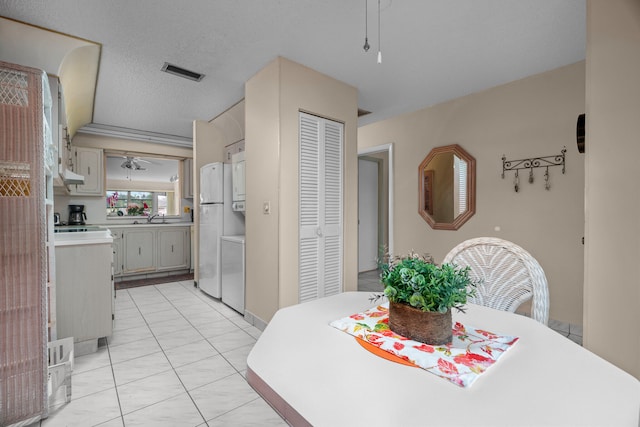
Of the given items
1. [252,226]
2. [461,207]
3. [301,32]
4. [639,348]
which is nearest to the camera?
[639,348]

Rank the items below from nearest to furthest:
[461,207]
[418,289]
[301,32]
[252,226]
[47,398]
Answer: [418,289], [47,398], [301,32], [252,226], [461,207]

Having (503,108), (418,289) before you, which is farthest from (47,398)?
(503,108)

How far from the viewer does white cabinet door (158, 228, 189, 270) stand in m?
5.09

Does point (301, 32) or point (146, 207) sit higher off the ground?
point (301, 32)

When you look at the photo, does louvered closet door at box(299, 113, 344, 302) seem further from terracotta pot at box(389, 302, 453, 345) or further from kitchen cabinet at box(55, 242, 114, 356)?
terracotta pot at box(389, 302, 453, 345)

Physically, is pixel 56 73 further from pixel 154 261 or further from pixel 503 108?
pixel 503 108

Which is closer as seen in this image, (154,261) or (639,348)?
(639,348)

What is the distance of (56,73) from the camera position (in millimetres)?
2496

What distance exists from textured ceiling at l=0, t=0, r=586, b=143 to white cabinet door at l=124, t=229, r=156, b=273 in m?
2.36

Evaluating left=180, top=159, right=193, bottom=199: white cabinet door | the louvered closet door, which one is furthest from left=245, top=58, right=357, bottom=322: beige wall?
left=180, top=159, right=193, bottom=199: white cabinet door

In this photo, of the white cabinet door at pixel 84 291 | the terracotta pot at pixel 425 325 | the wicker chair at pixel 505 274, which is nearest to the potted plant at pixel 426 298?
the terracotta pot at pixel 425 325

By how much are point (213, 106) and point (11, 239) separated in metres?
2.61

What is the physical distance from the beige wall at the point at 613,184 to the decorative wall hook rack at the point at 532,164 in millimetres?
1342

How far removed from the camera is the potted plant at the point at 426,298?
0.82 meters
